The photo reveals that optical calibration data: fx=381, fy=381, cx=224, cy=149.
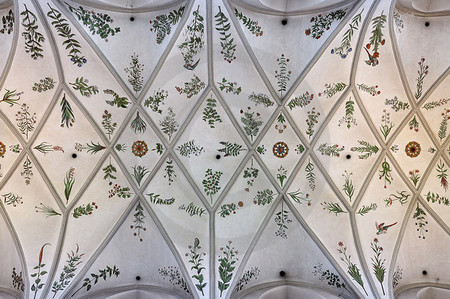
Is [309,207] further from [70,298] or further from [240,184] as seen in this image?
[70,298]

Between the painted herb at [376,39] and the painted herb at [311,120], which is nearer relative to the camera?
the painted herb at [376,39]

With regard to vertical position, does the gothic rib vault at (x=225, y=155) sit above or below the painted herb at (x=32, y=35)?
below

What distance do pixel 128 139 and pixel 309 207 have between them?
4.82 m

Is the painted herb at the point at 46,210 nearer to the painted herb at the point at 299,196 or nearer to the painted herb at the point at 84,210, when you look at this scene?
the painted herb at the point at 84,210

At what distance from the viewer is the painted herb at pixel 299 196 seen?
955 centimetres

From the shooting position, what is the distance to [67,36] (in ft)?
28.0

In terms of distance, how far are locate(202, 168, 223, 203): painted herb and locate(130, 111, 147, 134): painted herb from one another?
1.90m

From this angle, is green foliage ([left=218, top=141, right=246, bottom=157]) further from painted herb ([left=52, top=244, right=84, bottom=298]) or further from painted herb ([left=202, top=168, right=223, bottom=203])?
painted herb ([left=52, top=244, right=84, bottom=298])

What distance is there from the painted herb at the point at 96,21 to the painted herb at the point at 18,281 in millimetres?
5864

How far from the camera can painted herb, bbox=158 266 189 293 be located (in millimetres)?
9266

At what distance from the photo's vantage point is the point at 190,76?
9188 millimetres

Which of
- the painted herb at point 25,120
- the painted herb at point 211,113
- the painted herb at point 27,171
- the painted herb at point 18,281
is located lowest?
the painted herb at point 18,281

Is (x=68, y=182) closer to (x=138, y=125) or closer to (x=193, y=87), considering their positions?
(x=138, y=125)

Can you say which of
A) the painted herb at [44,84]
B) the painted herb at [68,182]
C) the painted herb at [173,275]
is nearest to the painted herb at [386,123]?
the painted herb at [173,275]
